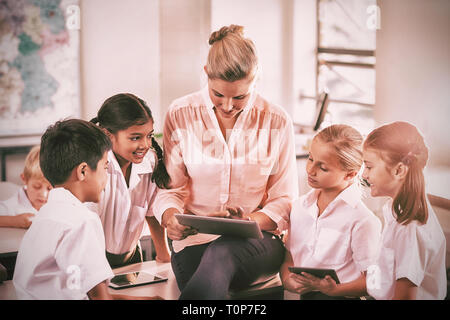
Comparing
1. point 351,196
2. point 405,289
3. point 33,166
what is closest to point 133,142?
point 33,166

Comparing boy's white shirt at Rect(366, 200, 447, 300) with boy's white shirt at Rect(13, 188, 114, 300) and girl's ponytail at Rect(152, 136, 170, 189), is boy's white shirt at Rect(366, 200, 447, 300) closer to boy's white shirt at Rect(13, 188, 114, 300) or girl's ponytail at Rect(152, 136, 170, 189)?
girl's ponytail at Rect(152, 136, 170, 189)

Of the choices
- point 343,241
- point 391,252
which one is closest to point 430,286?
point 391,252

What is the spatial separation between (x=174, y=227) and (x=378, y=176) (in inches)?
27.2

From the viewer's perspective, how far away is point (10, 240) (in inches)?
68.8

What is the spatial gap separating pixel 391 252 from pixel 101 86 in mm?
1094

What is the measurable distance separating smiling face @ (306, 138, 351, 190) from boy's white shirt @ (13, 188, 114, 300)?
0.73 m

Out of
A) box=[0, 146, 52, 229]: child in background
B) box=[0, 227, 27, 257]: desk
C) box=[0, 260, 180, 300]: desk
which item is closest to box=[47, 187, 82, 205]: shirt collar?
box=[0, 146, 52, 229]: child in background

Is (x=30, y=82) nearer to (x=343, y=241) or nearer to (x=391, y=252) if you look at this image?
(x=343, y=241)

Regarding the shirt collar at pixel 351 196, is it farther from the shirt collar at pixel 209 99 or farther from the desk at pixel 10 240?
the desk at pixel 10 240

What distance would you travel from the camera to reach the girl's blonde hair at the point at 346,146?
1.71 m

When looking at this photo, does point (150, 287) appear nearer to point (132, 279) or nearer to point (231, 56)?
point (132, 279)

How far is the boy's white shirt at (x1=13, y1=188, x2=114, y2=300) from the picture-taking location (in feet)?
4.91

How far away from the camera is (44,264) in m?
1.51

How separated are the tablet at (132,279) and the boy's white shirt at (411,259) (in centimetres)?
73
